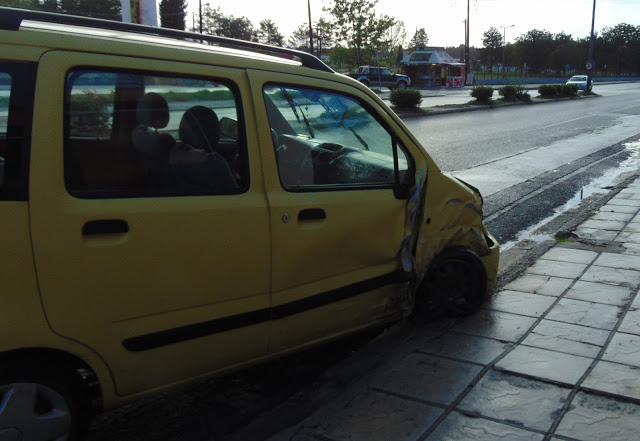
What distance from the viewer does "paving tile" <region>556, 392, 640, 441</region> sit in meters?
2.86

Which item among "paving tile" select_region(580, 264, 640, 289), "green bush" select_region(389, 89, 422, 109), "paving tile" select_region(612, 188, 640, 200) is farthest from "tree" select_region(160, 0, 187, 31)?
"paving tile" select_region(580, 264, 640, 289)

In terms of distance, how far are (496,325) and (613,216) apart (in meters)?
3.94

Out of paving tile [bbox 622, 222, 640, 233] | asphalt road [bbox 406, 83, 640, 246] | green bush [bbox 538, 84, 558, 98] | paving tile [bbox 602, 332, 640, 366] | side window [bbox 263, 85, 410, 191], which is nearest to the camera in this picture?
side window [bbox 263, 85, 410, 191]

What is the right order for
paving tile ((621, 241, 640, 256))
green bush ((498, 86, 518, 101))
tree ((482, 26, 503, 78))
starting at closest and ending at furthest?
paving tile ((621, 241, 640, 256))
green bush ((498, 86, 518, 101))
tree ((482, 26, 503, 78))

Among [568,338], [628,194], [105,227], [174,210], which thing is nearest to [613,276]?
[568,338]

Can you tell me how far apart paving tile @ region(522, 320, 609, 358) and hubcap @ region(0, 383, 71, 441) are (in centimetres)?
260

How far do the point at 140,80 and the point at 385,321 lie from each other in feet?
6.37

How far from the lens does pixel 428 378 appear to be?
345cm

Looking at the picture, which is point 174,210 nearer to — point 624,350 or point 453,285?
point 453,285

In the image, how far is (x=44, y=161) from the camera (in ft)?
7.83

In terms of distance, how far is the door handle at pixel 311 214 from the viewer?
3.11 meters

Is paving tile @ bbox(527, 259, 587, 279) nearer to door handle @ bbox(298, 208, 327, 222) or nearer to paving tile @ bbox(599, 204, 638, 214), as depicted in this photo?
paving tile @ bbox(599, 204, 638, 214)

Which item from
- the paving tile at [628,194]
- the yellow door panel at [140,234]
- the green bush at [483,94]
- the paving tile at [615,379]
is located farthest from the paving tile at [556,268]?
the green bush at [483,94]

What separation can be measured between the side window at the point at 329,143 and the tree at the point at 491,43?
125781 mm
